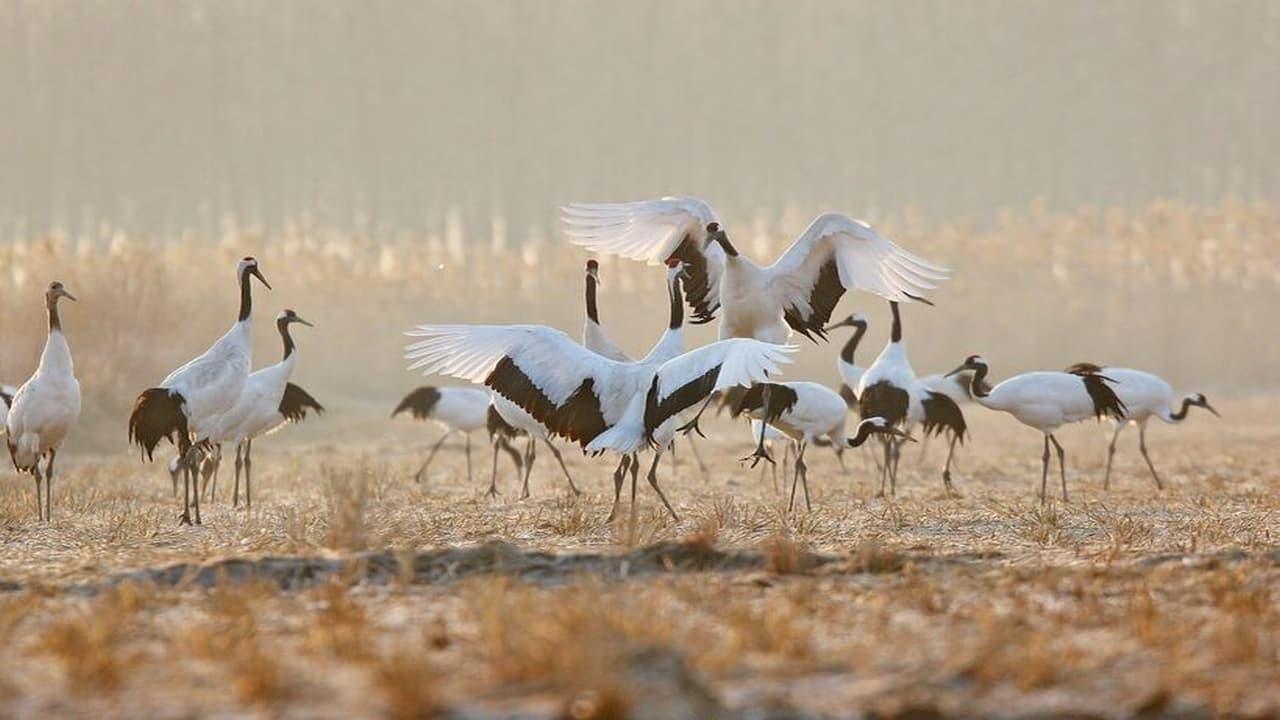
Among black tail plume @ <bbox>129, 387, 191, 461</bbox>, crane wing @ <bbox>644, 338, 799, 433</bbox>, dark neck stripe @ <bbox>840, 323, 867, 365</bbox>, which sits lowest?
black tail plume @ <bbox>129, 387, 191, 461</bbox>

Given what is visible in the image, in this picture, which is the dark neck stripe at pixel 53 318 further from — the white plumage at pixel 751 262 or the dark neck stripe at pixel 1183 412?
the dark neck stripe at pixel 1183 412

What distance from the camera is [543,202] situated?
73.6 metres

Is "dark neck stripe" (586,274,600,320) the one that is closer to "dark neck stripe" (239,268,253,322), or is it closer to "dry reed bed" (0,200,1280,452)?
"dark neck stripe" (239,268,253,322)

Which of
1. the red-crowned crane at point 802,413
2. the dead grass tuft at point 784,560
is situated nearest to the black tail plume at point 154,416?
the red-crowned crane at point 802,413

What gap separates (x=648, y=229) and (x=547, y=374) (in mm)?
2227

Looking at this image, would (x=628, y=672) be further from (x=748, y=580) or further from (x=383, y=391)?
(x=383, y=391)

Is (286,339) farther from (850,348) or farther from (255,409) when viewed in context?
(850,348)

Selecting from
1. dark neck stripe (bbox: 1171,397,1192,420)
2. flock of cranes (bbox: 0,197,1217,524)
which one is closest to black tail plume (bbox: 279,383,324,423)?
flock of cranes (bbox: 0,197,1217,524)

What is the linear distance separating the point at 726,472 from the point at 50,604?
1191 centimetres

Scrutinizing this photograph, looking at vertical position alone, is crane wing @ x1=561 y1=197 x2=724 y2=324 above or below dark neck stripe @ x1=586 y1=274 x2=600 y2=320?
above

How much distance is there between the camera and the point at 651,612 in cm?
631

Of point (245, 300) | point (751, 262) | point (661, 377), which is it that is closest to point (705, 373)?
point (661, 377)

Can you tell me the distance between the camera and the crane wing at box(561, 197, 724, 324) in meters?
11.9

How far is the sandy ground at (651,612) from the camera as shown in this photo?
5.29m
